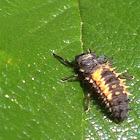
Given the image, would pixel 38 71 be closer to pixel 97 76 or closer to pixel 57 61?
pixel 57 61

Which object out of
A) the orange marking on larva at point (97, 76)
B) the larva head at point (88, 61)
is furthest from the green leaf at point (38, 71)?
the orange marking on larva at point (97, 76)

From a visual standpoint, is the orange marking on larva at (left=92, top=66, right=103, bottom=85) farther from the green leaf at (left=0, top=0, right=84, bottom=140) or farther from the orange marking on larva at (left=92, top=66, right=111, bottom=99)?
the green leaf at (left=0, top=0, right=84, bottom=140)

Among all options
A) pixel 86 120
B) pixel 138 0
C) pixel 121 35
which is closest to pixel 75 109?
pixel 86 120

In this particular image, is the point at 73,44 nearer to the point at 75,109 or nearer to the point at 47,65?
the point at 47,65

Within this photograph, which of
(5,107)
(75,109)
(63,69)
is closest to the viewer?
(5,107)

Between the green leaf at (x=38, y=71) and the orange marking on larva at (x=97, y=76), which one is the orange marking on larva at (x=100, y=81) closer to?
the orange marking on larva at (x=97, y=76)
